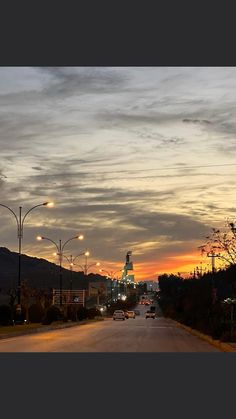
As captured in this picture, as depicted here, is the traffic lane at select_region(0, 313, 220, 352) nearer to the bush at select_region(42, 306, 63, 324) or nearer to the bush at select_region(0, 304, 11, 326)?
the bush at select_region(0, 304, 11, 326)

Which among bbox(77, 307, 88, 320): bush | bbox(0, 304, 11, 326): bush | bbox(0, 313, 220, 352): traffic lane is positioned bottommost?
bbox(0, 313, 220, 352): traffic lane

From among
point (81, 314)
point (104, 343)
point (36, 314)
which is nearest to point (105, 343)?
point (104, 343)

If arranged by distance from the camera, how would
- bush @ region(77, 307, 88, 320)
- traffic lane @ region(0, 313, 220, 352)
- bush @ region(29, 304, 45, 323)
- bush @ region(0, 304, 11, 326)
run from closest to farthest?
traffic lane @ region(0, 313, 220, 352) < bush @ region(0, 304, 11, 326) < bush @ region(29, 304, 45, 323) < bush @ region(77, 307, 88, 320)

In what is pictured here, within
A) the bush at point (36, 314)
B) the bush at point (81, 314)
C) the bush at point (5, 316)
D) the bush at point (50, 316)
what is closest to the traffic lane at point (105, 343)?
the bush at point (5, 316)

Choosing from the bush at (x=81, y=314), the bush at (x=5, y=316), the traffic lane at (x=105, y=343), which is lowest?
the traffic lane at (x=105, y=343)

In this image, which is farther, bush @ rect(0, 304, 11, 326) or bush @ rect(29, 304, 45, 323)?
bush @ rect(29, 304, 45, 323)

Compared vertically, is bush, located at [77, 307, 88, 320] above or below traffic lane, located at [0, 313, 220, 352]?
above

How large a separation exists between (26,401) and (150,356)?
12.6 metres

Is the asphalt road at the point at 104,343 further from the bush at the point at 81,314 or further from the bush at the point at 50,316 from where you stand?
the bush at the point at 81,314

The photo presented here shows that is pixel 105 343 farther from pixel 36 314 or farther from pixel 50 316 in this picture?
pixel 36 314

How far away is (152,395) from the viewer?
1464 cm

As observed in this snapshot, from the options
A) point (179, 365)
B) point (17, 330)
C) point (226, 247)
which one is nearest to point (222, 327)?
point (226, 247)

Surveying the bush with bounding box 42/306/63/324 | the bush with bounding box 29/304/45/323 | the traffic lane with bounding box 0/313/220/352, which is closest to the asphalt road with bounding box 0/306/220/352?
the traffic lane with bounding box 0/313/220/352

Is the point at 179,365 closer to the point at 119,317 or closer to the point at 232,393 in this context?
the point at 232,393
